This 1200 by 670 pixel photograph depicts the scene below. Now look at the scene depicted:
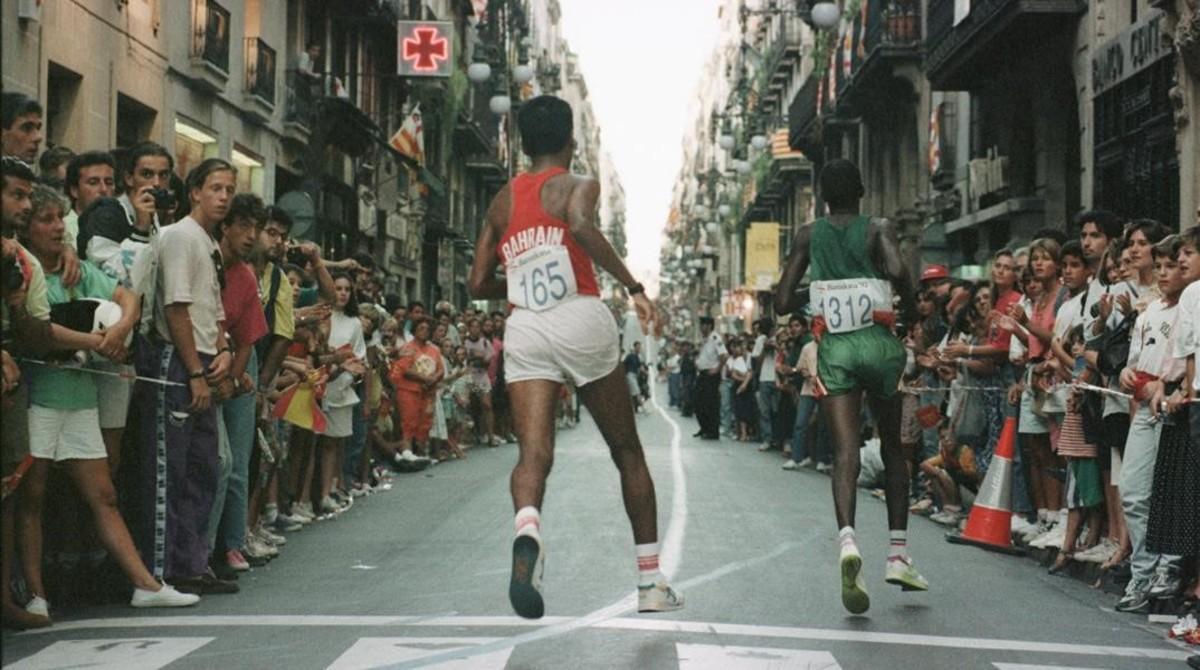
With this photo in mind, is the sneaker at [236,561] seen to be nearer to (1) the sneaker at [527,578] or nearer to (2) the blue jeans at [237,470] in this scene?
(2) the blue jeans at [237,470]

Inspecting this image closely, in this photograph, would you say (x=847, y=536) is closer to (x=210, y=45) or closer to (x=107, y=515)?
(x=107, y=515)

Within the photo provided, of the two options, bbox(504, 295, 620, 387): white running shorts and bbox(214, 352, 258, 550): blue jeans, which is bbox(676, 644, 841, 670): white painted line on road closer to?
bbox(504, 295, 620, 387): white running shorts

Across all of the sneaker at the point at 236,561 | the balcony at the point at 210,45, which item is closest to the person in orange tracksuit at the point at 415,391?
the balcony at the point at 210,45

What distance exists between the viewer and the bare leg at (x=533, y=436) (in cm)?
607

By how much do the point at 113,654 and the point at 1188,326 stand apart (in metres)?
4.82

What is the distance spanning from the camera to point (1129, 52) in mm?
19391

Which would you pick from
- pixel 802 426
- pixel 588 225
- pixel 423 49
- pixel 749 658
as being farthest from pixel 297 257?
pixel 423 49

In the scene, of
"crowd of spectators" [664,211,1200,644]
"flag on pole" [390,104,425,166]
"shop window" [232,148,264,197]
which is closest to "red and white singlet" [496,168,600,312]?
"crowd of spectators" [664,211,1200,644]

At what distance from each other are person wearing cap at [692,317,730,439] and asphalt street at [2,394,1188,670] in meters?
17.3

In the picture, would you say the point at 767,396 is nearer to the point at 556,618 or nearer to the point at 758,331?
the point at 758,331

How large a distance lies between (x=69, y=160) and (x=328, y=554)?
2.72 metres

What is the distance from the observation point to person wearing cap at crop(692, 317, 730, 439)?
96.5ft

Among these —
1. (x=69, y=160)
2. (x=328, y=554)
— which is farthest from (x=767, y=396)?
(x=69, y=160)

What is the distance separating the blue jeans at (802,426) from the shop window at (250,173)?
424 inches
